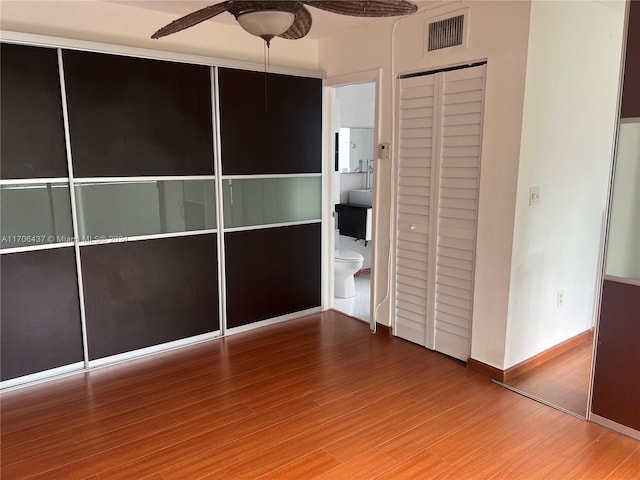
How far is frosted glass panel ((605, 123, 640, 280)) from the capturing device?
2.36 meters

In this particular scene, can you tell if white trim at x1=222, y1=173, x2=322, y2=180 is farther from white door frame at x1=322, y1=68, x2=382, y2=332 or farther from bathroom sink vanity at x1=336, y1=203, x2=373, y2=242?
bathroom sink vanity at x1=336, y1=203, x2=373, y2=242

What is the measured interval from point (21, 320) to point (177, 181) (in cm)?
132

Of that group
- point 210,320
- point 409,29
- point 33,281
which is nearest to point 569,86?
point 409,29

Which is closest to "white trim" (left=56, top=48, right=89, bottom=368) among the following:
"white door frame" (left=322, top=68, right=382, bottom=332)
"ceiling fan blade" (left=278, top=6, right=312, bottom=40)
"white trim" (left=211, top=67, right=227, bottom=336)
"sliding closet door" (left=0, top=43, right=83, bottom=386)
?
"sliding closet door" (left=0, top=43, right=83, bottom=386)

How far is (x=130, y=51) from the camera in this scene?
3.07 m

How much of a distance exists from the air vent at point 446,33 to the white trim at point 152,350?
266 centimetres

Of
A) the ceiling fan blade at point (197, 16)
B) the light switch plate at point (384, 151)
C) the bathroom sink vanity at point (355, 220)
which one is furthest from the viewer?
the bathroom sink vanity at point (355, 220)

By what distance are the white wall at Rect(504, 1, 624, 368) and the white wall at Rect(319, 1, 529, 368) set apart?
2.4 inches

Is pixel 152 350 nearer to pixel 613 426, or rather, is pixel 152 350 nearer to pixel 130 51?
pixel 130 51

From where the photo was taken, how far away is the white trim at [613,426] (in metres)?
2.46

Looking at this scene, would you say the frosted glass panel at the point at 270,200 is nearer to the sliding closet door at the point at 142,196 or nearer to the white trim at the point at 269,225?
the white trim at the point at 269,225

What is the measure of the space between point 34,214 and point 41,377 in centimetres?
106

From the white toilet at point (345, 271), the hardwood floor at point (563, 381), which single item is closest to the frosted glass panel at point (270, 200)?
the white toilet at point (345, 271)
